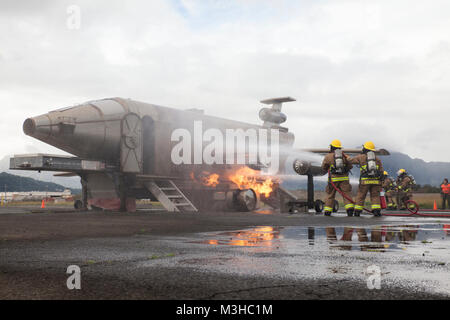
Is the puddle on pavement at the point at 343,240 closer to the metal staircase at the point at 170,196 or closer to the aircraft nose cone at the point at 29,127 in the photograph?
the metal staircase at the point at 170,196

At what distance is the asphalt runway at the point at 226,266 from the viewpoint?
11.6ft

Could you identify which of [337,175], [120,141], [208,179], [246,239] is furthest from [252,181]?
[246,239]

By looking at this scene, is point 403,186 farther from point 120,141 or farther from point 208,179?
point 120,141

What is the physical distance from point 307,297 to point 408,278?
124cm

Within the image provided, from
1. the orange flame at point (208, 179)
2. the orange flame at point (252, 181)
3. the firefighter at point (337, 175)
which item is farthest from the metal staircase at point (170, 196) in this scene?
the firefighter at point (337, 175)

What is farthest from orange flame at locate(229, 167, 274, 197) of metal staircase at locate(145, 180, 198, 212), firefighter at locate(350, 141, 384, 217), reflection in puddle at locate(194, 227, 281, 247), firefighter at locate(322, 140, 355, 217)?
reflection in puddle at locate(194, 227, 281, 247)

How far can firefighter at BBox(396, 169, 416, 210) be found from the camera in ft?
75.0

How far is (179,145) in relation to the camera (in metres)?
19.6

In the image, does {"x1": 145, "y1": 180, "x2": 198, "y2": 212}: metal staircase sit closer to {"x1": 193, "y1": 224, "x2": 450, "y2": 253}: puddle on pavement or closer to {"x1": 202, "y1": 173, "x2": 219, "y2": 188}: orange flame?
{"x1": 202, "y1": 173, "x2": 219, "y2": 188}: orange flame

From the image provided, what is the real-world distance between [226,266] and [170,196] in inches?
537

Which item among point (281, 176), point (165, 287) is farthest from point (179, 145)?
point (165, 287)

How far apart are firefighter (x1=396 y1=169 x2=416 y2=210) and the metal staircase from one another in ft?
36.1
